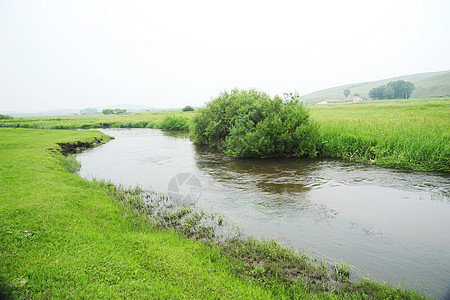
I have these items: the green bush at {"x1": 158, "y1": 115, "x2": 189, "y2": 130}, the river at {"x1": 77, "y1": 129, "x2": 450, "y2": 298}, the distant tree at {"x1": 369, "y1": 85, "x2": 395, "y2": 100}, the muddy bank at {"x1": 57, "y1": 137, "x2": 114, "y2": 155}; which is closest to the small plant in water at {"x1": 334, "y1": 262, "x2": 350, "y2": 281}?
the river at {"x1": 77, "y1": 129, "x2": 450, "y2": 298}

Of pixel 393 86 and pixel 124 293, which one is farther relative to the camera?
pixel 393 86

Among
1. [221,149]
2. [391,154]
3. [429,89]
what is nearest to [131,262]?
[391,154]

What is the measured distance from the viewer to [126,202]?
28.2 ft

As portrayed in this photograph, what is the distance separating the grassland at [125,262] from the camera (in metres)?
3.96

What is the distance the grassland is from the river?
1.01m

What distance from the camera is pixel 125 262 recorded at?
4.64 meters

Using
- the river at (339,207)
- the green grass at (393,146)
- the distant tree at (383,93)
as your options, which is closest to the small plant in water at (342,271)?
the river at (339,207)

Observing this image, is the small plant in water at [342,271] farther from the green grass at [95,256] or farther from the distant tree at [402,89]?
the distant tree at [402,89]

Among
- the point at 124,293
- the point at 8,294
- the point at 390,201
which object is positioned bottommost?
the point at 390,201

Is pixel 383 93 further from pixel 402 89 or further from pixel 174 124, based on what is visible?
pixel 174 124

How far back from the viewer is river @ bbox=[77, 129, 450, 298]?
5.43m

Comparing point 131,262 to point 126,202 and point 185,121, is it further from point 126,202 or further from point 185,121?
point 185,121

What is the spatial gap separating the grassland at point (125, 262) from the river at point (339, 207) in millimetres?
1015

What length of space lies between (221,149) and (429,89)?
653 feet
